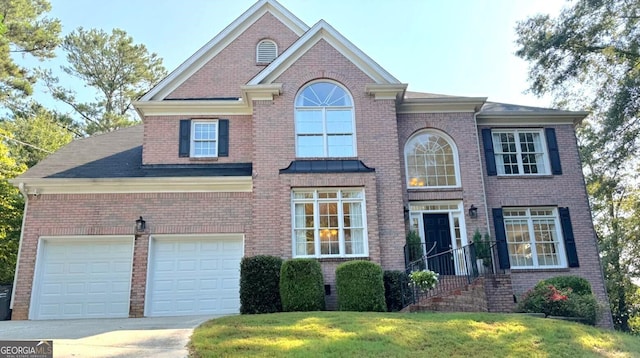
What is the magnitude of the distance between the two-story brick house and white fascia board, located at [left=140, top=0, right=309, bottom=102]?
0.28 feet

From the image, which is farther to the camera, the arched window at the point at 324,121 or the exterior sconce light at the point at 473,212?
the exterior sconce light at the point at 473,212

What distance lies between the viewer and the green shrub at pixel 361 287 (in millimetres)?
10164

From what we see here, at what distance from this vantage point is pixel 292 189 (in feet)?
39.6

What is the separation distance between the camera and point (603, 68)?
17594mm

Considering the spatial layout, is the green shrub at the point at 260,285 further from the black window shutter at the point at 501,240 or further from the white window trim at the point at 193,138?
the black window shutter at the point at 501,240

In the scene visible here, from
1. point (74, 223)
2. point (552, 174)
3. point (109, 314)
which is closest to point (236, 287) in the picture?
point (109, 314)

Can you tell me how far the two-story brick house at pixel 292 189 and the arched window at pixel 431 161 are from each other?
43mm

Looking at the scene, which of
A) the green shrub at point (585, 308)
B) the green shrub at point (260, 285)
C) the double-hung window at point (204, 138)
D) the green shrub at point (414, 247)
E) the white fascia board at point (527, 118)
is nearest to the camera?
the green shrub at point (260, 285)

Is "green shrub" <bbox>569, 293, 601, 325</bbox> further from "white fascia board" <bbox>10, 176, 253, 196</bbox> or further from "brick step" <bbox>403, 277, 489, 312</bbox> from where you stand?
"white fascia board" <bbox>10, 176, 253, 196</bbox>

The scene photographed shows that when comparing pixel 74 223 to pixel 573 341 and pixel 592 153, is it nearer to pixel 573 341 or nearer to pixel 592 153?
pixel 573 341

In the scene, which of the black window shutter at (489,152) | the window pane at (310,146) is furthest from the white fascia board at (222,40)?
the black window shutter at (489,152)

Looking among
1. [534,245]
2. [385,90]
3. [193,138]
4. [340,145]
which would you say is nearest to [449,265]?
[534,245]

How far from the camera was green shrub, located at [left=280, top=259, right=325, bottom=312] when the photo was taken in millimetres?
10133

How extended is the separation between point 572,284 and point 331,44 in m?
9.46
